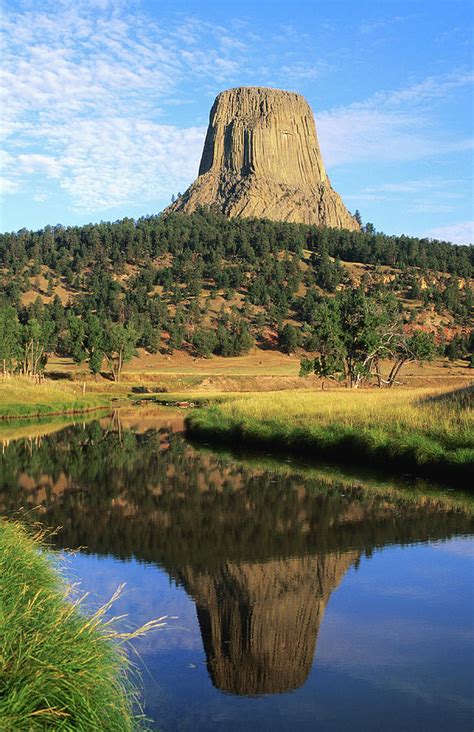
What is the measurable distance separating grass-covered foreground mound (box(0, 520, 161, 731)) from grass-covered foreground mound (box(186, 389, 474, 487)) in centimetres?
1783

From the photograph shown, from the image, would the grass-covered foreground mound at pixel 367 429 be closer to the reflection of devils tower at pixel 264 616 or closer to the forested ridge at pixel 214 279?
the reflection of devils tower at pixel 264 616

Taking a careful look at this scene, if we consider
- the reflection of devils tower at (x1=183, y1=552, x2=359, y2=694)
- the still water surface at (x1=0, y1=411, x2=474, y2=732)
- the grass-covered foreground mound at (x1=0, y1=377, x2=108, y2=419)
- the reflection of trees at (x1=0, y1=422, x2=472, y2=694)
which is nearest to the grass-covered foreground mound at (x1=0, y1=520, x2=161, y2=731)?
the still water surface at (x1=0, y1=411, x2=474, y2=732)

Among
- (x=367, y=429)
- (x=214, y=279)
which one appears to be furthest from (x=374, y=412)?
(x=214, y=279)

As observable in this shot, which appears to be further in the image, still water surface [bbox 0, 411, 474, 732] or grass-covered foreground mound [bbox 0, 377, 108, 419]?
grass-covered foreground mound [bbox 0, 377, 108, 419]

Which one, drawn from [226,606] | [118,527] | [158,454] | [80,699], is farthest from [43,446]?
[80,699]

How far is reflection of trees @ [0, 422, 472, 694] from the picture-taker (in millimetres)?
11047

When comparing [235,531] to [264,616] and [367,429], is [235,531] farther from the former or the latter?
[367,429]

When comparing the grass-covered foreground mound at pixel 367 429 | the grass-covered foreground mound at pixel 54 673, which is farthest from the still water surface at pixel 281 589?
the grass-covered foreground mound at pixel 367 429

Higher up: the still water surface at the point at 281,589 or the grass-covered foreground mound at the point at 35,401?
the still water surface at the point at 281,589

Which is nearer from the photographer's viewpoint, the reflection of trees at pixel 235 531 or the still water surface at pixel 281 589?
the still water surface at pixel 281 589

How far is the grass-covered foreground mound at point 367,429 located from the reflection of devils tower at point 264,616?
35.0 ft

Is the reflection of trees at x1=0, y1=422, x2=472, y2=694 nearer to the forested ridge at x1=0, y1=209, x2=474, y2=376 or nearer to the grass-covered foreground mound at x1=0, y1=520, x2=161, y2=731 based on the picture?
the grass-covered foreground mound at x1=0, y1=520, x2=161, y2=731

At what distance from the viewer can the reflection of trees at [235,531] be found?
1105cm

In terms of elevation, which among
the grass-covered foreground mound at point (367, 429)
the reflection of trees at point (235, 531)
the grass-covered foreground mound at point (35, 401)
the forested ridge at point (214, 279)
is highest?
the forested ridge at point (214, 279)
